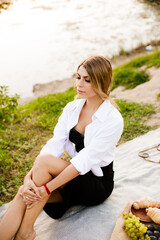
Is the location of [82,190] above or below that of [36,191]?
below

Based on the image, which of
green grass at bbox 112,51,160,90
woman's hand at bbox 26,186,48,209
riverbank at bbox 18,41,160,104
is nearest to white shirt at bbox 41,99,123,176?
woman's hand at bbox 26,186,48,209

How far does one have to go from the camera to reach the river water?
30.7 feet

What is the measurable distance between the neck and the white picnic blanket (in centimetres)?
94

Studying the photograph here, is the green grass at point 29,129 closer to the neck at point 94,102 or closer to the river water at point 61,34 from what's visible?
the neck at point 94,102

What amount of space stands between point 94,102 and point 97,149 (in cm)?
52

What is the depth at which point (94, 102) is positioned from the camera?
2637mm

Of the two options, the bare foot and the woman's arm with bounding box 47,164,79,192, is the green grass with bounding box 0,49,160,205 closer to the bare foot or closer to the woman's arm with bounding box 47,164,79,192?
the bare foot

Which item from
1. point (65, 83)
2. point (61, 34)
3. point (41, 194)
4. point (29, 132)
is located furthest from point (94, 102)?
point (61, 34)

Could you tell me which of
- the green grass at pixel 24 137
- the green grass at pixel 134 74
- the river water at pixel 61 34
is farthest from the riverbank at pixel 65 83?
the green grass at pixel 134 74

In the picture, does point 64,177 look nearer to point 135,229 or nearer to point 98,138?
point 98,138

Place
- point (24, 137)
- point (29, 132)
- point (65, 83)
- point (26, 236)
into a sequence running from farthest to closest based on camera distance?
1. point (65, 83)
2. point (29, 132)
3. point (24, 137)
4. point (26, 236)

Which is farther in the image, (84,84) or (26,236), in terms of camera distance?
(84,84)

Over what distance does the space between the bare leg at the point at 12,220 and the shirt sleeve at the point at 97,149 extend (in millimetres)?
576

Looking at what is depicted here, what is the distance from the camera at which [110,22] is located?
13.1 meters
